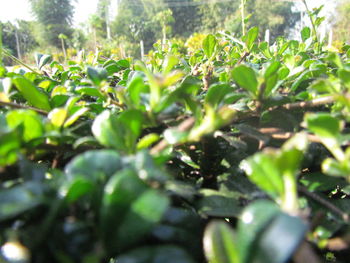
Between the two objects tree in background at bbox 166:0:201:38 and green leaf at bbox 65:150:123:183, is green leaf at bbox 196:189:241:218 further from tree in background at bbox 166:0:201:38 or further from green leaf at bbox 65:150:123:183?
tree in background at bbox 166:0:201:38

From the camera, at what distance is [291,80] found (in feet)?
2.18

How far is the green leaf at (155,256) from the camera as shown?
271 mm

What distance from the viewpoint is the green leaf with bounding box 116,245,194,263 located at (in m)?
0.27

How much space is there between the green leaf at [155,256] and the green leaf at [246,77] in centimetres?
29

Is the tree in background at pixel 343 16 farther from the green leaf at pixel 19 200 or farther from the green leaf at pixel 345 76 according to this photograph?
the green leaf at pixel 19 200

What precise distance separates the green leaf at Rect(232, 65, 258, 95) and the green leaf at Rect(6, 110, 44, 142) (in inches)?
11.4

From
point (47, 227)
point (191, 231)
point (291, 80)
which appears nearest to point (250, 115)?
point (291, 80)

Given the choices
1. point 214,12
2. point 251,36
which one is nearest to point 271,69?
point 251,36

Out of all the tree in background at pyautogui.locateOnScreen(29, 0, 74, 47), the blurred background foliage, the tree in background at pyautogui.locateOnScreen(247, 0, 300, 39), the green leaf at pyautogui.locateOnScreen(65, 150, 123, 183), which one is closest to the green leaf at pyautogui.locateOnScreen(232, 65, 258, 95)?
the green leaf at pyautogui.locateOnScreen(65, 150, 123, 183)

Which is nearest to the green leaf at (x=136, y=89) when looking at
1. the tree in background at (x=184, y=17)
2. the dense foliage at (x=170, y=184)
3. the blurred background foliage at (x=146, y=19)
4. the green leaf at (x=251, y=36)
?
the dense foliage at (x=170, y=184)

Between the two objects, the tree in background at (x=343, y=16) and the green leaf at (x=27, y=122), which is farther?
the tree in background at (x=343, y=16)

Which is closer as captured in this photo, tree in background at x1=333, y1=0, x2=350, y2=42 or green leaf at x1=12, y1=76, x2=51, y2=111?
green leaf at x1=12, y1=76, x2=51, y2=111

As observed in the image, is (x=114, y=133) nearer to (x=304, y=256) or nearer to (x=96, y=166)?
(x=96, y=166)

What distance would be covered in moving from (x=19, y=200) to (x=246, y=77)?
0.36 m
